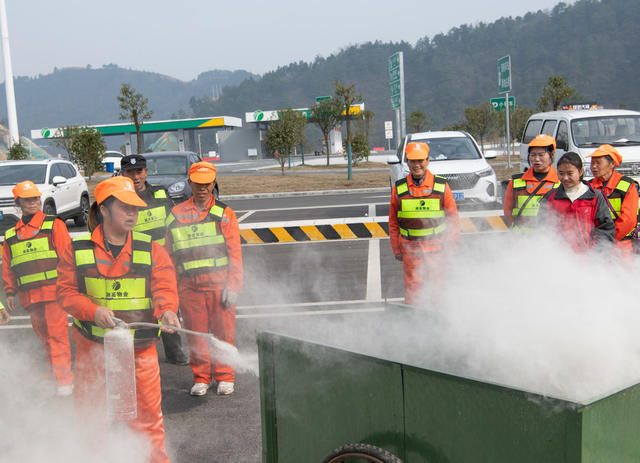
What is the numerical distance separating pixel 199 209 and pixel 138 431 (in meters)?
1.97

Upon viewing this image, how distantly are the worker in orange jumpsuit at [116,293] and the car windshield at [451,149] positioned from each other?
10.2 metres

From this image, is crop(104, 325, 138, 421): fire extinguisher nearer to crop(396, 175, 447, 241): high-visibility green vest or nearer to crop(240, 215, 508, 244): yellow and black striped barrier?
crop(396, 175, 447, 241): high-visibility green vest

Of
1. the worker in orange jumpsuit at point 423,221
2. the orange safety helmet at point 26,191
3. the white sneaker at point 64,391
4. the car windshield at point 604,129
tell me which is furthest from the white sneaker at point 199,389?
the car windshield at point 604,129

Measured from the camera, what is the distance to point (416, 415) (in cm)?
262

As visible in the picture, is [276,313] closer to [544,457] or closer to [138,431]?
[138,431]

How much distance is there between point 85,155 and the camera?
1249 inches

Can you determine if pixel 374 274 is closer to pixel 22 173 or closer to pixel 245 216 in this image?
pixel 245 216

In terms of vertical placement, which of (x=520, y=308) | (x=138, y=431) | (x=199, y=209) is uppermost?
(x=199, y=209)

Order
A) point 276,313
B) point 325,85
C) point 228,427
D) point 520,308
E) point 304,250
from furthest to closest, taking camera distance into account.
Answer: point 325,85
point 304,250
point 276,313
point 228,427
point 520,308

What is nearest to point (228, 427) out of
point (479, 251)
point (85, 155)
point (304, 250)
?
point (479, 251)

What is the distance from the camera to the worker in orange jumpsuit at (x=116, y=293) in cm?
343

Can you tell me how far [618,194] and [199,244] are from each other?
352 centimetres

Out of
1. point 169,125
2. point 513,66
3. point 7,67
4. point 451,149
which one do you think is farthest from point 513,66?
point 451,149

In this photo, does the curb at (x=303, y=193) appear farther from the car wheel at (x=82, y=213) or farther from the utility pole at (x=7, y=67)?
the utility pole at (x=7, y=67)
